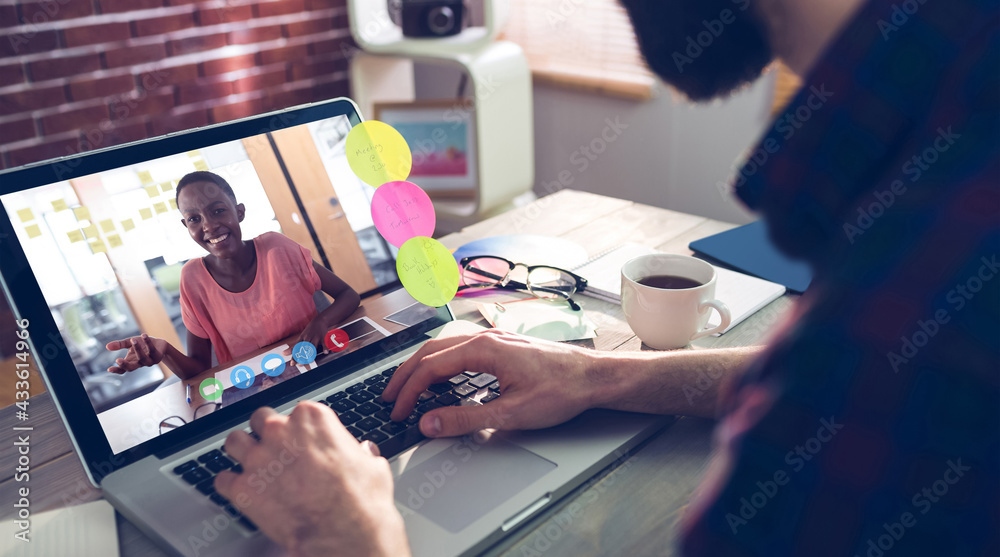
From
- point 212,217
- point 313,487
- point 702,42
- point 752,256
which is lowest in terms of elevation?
point 752,256

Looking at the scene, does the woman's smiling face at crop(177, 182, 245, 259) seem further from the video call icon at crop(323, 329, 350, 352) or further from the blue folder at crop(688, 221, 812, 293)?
the blue folder at crop(688, 221, 812, 293)

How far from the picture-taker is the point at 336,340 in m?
0.75

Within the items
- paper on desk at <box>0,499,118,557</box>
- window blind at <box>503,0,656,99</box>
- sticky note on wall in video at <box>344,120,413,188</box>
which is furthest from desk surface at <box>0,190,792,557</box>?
window blind at <box>503,0,656,99</box>

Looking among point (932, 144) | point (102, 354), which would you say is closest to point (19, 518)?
point (102, 354)

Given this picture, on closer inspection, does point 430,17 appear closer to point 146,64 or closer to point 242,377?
point 146,64

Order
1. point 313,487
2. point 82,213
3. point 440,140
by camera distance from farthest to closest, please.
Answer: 1. point 440,140
2. point 82,213
3. point 313,487

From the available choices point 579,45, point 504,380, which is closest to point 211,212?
point 504,380

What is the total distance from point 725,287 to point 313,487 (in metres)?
0.65

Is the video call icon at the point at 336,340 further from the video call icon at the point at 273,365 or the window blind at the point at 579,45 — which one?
the window blind at the point at 579,45

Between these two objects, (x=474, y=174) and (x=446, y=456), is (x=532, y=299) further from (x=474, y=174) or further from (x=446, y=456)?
(x=474, y=174)

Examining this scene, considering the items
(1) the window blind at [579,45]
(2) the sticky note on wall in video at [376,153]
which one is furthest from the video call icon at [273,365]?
(1) the window blind at [579,45]

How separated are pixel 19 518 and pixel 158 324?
19 cm

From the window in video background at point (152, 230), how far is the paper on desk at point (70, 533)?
0.29ft

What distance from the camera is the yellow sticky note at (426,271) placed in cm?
83
